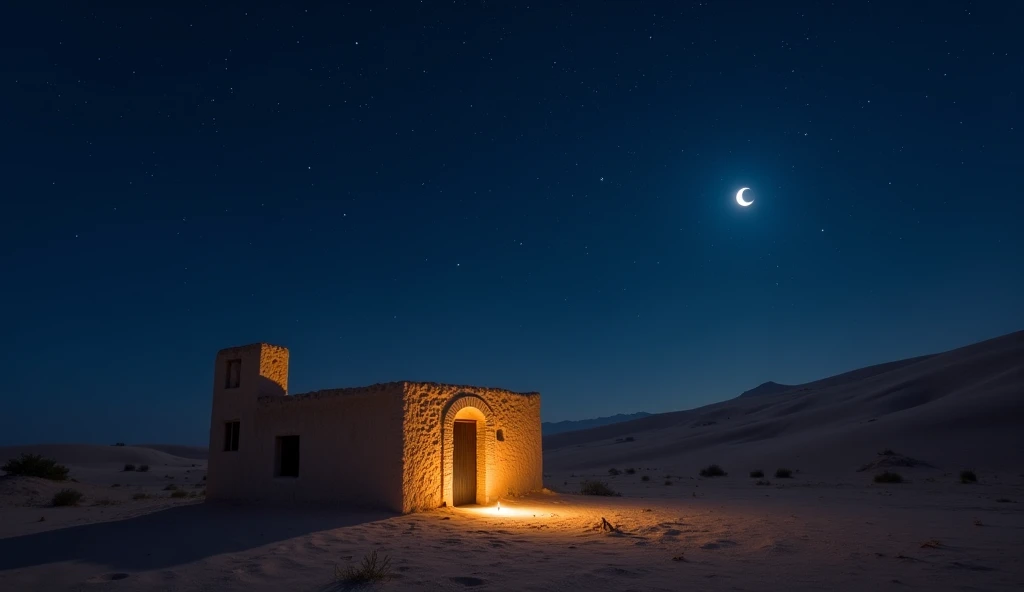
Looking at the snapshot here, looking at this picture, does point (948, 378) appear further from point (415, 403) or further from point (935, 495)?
point (415, 403)

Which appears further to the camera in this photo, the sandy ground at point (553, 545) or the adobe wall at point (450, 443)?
the adobe wall at point (450, 443)

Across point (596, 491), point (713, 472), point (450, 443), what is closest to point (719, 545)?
point (450, 443)

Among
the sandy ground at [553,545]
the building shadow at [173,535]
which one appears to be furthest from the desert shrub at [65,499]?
the building shadow at [173,535]

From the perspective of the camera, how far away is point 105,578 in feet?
23.9

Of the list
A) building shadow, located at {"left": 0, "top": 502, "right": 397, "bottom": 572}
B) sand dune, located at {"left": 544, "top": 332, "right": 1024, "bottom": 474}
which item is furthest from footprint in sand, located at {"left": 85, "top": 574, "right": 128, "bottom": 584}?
sand dune, located at {"left": 544, "top": 332, "right": 1024, "bottom": 474}

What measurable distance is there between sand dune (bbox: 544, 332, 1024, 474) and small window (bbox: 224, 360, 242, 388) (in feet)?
69.9

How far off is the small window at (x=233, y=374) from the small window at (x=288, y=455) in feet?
8.13

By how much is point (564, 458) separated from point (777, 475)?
21.1m

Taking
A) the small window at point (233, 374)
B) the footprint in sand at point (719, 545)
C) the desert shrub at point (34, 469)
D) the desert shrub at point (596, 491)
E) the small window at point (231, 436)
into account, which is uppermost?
the small window at point (233, 374)

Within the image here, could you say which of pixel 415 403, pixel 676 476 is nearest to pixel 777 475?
pixel 676 476

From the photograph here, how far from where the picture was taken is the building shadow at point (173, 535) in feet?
28.5

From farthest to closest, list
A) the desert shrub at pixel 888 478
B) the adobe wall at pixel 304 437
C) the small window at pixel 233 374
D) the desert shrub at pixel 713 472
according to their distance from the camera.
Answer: the desert shrub at pixel 713 472
the desert shrub at pixel 888 478
the small window at pixel 233 374
the adobe wall at pixel 304 437

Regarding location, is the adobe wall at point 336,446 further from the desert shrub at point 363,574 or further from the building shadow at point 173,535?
the desert shrub at point 363,574

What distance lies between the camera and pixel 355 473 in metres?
13.7
